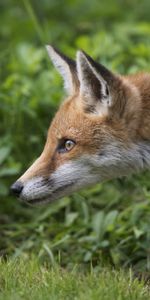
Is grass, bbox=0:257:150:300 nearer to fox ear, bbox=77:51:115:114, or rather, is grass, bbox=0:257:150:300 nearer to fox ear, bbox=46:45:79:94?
fox ear, bbox=77:51:115:114

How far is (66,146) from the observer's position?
21.3ft

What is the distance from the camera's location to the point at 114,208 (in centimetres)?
791

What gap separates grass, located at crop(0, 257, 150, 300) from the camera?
532cm

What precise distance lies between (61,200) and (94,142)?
1.90m

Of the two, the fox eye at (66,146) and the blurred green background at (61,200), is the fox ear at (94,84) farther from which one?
the blurred green background at (61,200)

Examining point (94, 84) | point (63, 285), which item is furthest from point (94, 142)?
point (63, 285)

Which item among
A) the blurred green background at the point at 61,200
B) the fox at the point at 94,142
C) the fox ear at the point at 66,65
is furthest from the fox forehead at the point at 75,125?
the blurred green background at the point at 61,200

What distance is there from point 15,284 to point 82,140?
136 cm

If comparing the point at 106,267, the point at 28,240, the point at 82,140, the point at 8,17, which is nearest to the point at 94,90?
the point at 82,140

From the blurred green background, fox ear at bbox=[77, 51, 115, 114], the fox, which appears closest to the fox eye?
the fox

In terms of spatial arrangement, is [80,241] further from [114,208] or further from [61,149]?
[61,149]

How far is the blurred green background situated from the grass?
2.50 feet

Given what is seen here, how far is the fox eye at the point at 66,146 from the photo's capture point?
6.45m

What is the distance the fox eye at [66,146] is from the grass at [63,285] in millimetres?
976
